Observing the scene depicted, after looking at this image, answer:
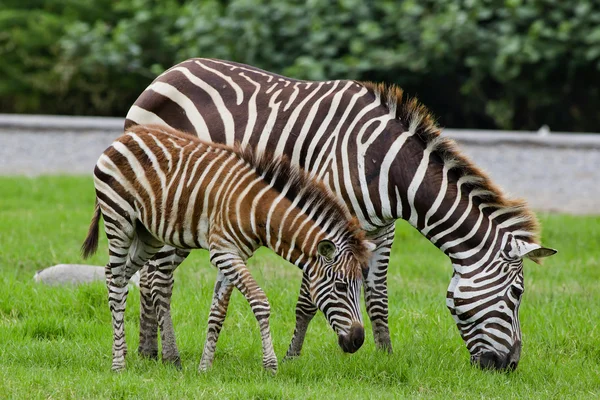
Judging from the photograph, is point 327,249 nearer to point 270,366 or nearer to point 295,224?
A: point 295,224

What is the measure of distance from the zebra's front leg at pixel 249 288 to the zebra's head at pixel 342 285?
355mm

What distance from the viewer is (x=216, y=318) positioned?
6.50m

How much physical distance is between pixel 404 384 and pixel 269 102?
2.36m

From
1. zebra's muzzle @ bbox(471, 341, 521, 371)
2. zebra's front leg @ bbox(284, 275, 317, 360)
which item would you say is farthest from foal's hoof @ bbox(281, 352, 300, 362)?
zebra's muzzle @ bbox(471, 341, 521, 371)

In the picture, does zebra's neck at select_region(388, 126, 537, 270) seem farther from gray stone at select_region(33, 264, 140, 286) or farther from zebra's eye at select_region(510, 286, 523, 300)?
gray stone at select_region(33, 264, 140, 286)

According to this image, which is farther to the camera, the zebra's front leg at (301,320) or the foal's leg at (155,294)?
the zebra's front leg at (301,320)

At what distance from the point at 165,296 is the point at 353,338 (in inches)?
68.3

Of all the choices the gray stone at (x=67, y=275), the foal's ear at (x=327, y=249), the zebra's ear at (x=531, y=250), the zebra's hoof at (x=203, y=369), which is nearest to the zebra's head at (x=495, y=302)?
the zebra's ear at (x=531, y=250)

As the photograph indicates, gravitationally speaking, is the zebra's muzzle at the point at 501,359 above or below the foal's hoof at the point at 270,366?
above

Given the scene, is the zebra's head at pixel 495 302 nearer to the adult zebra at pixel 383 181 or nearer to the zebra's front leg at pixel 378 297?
the adult zebra at pixel 383 181

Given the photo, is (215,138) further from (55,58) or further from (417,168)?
(55,58)

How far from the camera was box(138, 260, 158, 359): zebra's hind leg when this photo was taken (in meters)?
7.28

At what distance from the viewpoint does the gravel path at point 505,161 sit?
575 inches

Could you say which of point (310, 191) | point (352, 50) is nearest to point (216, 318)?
point (310, 191)
